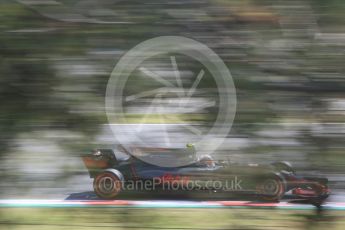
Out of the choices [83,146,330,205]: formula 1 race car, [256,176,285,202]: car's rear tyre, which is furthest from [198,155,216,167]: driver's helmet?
[256,176,285,202]: car's rear tyre

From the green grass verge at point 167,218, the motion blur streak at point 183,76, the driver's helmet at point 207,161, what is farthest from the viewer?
the green grass verge at point 167,218

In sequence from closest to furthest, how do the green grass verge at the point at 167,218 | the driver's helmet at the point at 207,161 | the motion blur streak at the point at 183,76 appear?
1. the motion blur streak at the point at 183,76
2. the driver's helmet at the point at 207,161
3. the green grass verge at the point at 167,218

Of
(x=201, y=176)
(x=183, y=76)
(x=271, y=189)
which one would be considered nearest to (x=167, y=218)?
(x=201, y=176)

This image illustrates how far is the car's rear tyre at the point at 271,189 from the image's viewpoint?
118 inches

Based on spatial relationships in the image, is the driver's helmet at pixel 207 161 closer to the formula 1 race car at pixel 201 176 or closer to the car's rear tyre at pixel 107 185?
the formula 1 race car at pixel 201 176

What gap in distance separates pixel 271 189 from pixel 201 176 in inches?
11.5

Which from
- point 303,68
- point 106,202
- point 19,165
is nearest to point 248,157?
point 303,68

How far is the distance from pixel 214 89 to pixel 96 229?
88 cm

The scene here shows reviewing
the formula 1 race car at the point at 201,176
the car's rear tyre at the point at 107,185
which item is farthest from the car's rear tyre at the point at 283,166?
the car's rear tyre at the point at 107,185

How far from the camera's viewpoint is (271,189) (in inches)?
119

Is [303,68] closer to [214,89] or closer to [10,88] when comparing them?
[214,89]

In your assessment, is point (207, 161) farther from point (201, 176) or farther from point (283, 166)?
point (283, 166)

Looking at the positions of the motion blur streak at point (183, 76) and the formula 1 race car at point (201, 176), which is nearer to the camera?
the motion blur streak at point (183, 76)

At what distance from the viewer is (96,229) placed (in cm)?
329
